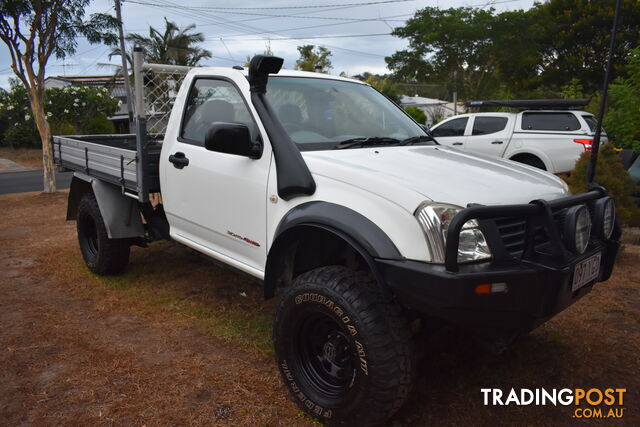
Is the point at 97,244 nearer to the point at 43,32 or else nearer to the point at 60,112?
the point at 43,32

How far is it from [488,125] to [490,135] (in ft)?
1.15

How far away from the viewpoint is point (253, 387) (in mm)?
3039

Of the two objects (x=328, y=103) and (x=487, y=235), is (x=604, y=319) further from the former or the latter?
(x=328, y=103)

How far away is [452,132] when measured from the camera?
11.8m

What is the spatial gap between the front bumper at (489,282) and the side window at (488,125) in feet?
29.9

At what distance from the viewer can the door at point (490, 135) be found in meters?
10.7

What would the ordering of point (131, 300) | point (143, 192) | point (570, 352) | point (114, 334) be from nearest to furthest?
1. point (570, 352)
2. point (114, 334)
3. point (143, 192)
4. point (131, 300)

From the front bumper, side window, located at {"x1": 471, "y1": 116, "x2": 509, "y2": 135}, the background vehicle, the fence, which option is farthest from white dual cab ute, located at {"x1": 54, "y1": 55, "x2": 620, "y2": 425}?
side window, located at {"x1": 471, "y1": 116, "x2": 509, "y2": 135}

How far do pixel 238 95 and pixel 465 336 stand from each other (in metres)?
2.27

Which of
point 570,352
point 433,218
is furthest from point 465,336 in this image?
point 433,218

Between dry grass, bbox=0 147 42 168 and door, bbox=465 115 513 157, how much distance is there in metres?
21.1

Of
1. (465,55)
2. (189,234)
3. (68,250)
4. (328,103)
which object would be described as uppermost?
(465,55)

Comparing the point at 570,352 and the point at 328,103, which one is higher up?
the point at 328,103

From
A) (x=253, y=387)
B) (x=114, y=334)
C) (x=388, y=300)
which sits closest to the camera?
(x=388, y=300)
